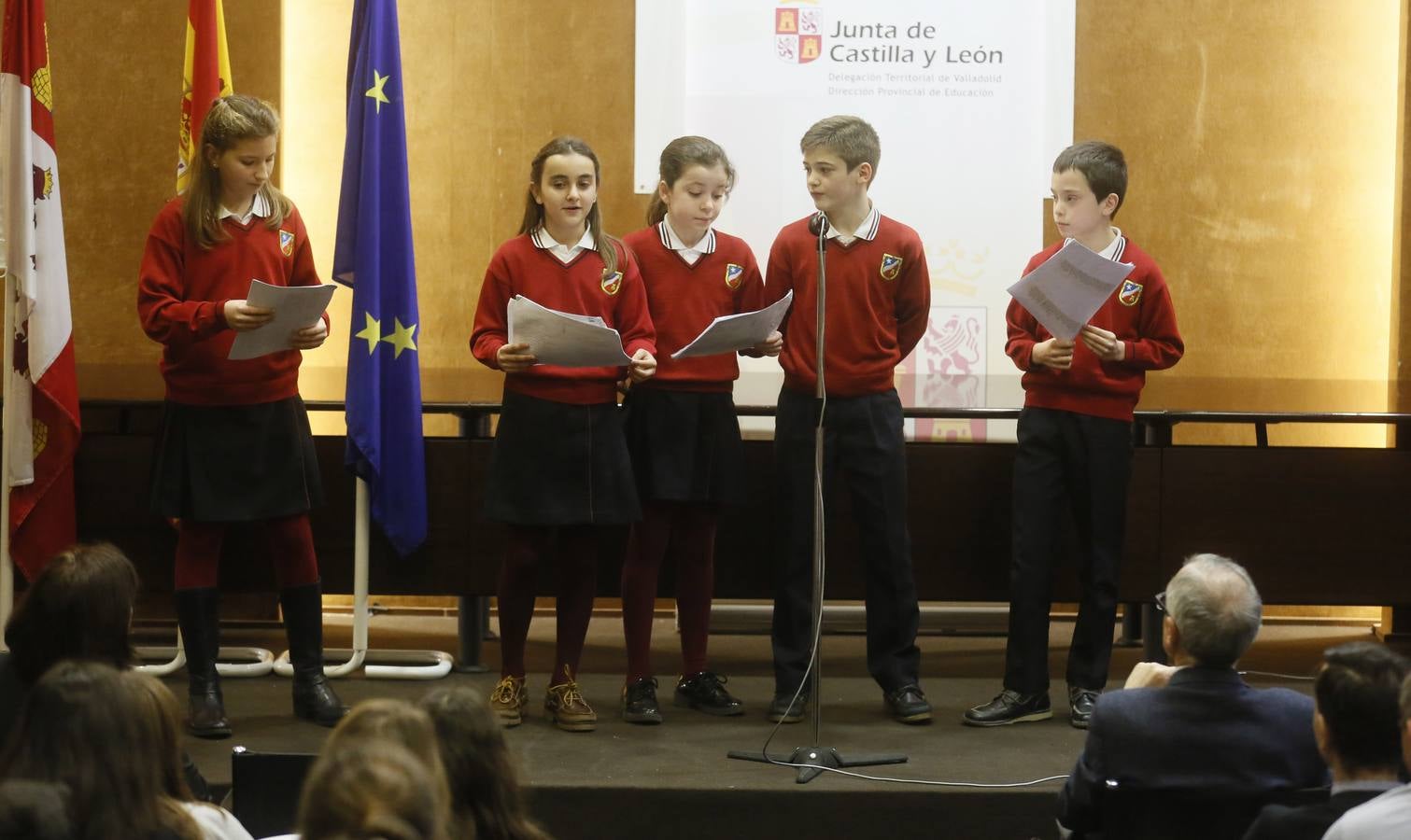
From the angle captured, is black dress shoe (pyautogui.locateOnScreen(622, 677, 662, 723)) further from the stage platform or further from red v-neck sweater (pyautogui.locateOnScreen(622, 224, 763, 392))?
red v-neck sweater (pyautogui.locateOnScreen(622, 224, 763, 392))

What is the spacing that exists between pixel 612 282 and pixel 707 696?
1.18 meters

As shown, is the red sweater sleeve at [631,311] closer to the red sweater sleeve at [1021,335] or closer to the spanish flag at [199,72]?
the red sweater sleeve at [1021,335]

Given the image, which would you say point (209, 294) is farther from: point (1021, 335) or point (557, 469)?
point (1021, 335)

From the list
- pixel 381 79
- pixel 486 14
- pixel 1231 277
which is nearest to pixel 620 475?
pixel 381 79

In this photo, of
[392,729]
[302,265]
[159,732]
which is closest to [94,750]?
[159,732]

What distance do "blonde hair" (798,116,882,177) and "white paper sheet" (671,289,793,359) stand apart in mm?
466

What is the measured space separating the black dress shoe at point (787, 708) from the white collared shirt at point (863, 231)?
1.23 m

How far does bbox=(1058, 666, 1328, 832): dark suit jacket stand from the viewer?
2.24 m

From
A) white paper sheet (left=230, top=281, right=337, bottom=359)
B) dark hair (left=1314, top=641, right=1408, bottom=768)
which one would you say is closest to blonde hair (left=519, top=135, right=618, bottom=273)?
white paper sheet (left=230, top=281, right=337, bottom=359)

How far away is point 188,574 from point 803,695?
5.44ft

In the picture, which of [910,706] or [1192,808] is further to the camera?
[910,706]

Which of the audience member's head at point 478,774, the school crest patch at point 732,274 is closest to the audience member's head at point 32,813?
the audience member's head at point 478,774

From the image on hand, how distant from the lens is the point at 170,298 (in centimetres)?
361

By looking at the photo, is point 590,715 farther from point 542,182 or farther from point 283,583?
point 542,182
